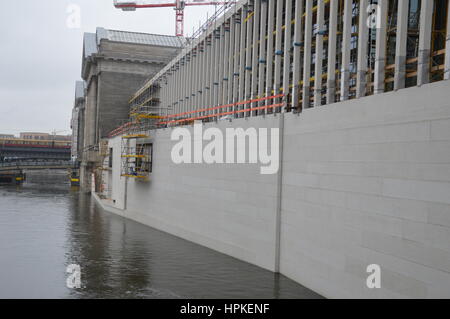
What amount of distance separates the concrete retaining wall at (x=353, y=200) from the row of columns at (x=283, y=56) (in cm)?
136

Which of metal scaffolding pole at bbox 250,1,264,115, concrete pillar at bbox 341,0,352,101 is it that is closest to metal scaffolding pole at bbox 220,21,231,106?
metal scaffolding pole at bbox 250,1,264,115

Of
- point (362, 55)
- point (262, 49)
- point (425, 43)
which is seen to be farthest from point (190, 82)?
point (425, 43)

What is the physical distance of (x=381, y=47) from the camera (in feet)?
49.5

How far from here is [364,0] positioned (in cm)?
1553

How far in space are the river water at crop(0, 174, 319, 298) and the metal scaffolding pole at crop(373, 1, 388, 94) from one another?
7213 millimetres

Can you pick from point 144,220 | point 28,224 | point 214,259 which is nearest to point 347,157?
point 214,259

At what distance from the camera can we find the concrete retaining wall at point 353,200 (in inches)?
438

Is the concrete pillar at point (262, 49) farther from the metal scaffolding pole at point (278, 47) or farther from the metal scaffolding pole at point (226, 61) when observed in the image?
the metal scaffolding pole at point (226, 61)

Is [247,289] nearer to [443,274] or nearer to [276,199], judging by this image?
[276,199]

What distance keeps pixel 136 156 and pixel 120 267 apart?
52.2 feet

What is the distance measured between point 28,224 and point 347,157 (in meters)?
24.1

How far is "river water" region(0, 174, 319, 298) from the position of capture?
1616cm

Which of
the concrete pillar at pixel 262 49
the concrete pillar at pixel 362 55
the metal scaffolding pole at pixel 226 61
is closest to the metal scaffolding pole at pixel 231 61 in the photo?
the metal scaffolding pole at pixel 226 61

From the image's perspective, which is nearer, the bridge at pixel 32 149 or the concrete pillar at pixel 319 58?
the concrete pillar at pixel 319 58
